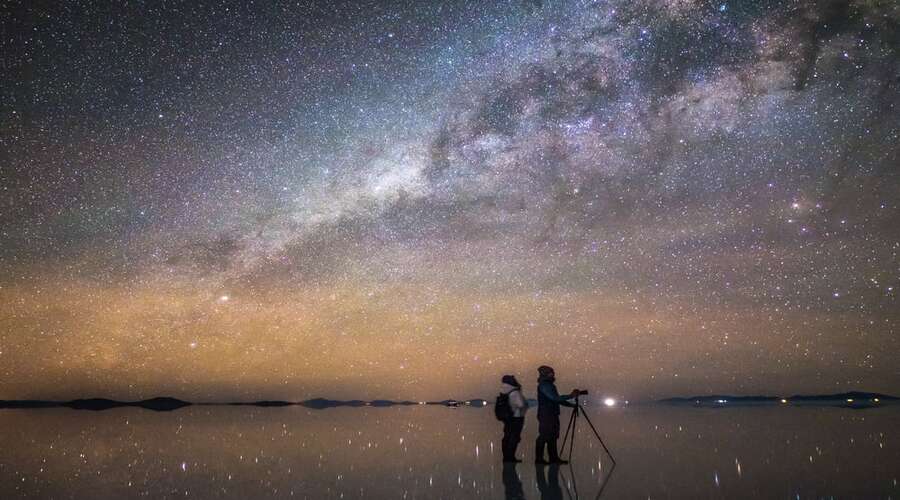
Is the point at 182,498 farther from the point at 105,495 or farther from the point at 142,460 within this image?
the point at 142,460

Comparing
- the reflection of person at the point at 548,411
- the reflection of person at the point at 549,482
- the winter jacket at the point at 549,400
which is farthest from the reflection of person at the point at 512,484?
the winter jacket at the point at 549,400

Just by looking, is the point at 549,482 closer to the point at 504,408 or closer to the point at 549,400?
the point at 549,400

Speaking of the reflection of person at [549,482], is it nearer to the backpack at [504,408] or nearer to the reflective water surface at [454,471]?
the reflective water surface at [454,471]

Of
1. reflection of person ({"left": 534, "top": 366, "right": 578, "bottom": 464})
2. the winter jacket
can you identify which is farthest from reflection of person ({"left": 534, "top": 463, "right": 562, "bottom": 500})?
the winter jacket

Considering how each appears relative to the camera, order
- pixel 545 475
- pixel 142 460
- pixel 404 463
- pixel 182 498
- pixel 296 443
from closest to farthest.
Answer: pixel 182 498 → pixel 545 475 → pixel 404 463 → pixel 142 460 → pixel 296 443

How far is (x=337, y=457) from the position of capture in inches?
537

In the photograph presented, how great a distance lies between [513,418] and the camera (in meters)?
11.9

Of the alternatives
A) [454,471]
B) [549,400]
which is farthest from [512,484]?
[549,400]

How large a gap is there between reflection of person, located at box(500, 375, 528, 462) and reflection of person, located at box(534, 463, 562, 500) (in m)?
0.81

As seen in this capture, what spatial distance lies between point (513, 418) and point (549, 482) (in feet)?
9.15

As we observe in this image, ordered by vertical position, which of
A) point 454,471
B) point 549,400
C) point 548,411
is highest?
point 549,400

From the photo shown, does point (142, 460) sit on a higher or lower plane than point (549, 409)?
lower

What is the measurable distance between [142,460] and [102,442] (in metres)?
7.21

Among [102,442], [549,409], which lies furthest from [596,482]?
[102,442]
